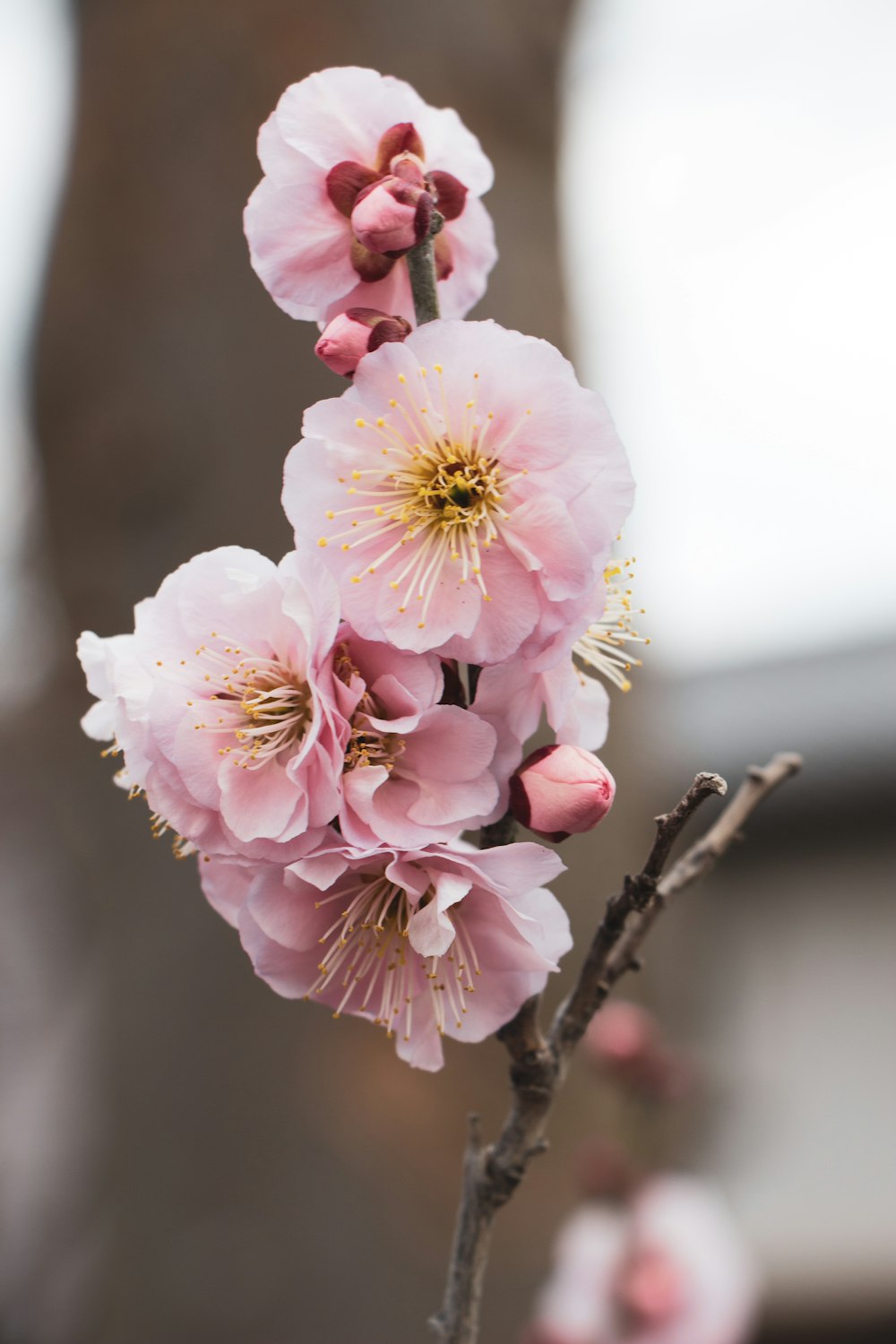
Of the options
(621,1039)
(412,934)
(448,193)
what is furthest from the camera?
(621,1039)

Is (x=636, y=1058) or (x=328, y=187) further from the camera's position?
(x=636, y=1058)

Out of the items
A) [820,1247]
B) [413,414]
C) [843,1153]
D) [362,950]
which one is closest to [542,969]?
[362,950]

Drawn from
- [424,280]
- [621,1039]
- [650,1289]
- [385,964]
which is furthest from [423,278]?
[650,1289]

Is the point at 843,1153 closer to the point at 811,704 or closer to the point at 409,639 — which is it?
the point at 811,704

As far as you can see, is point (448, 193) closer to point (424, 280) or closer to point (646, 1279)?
point (424, 280)

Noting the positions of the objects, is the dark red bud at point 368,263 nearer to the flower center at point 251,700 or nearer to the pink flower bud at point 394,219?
the pink flower bud at point 394,219

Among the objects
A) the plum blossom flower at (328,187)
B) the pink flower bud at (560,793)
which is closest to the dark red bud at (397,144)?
the plum blossom flower at (328,187)

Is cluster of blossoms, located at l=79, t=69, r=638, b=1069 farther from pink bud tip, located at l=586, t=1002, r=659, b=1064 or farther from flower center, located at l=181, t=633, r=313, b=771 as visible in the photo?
pink bud tip, located at l=586, t=1002, r=659, b=1064
